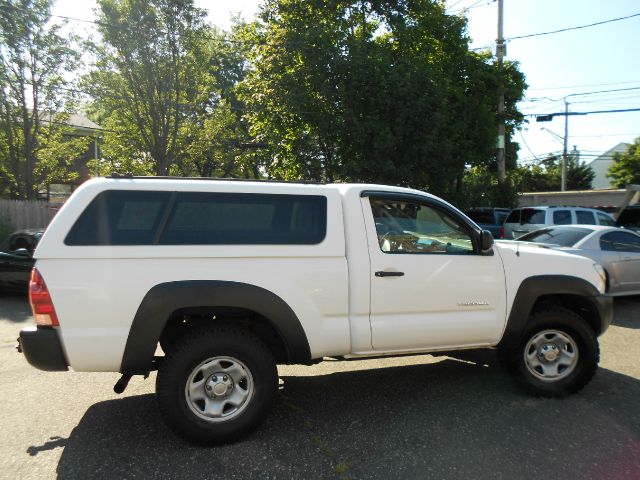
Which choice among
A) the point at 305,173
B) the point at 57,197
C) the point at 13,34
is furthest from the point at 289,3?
the point at 57,197

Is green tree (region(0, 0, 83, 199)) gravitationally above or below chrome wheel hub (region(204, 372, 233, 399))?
above

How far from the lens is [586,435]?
358cm

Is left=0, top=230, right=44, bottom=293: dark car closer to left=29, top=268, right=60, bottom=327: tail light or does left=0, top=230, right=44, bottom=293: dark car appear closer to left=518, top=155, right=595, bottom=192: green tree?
left=29, top=268, right=60, bottom=327: tail light

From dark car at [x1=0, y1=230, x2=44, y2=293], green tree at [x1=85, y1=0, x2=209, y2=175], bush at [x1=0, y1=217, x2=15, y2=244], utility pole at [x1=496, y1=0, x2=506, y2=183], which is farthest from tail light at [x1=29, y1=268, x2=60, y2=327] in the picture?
utility pole at [x1=496, y1=0, x2=506, y2=183]

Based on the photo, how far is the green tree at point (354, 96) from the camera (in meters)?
13.9

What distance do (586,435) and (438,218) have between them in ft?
6.58

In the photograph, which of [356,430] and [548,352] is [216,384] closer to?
[356,430]

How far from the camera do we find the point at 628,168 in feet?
141

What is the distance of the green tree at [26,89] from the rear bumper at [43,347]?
1616 cm

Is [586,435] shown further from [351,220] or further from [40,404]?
[40,404]

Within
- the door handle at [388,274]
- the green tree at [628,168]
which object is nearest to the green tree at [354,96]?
the door handle at [388,274]

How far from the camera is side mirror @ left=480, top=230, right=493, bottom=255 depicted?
3.98 m

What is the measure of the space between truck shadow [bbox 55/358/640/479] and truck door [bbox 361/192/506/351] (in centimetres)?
62

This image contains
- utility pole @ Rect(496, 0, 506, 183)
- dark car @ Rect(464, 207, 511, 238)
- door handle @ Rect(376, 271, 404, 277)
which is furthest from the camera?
utility pole @ Rect(496, 0, 506, 183)
